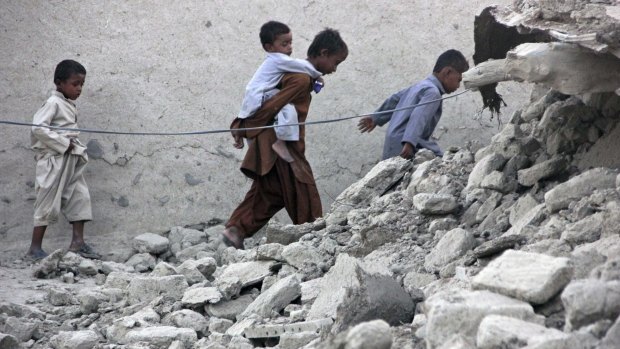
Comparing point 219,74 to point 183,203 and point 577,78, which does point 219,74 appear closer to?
point 183,203

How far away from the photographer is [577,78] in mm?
3656

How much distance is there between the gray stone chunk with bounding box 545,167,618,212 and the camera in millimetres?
3758

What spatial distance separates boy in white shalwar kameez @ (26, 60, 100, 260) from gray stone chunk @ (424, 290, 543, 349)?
4290mm

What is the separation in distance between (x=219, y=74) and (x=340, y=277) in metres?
3.68

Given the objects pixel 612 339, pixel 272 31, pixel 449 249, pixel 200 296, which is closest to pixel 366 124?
pixel 272 31

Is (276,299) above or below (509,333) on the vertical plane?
below

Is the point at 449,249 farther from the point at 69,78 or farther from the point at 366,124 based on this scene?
the point at 69,78

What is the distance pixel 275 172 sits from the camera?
6117 millimetres

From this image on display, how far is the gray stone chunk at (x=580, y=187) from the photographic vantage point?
12.3ft

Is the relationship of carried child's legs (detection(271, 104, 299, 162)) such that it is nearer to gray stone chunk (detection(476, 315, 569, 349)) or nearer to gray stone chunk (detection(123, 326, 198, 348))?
gray stone chunk (detection(123, 326, 198, 348))

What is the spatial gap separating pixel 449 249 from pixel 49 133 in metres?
3.43

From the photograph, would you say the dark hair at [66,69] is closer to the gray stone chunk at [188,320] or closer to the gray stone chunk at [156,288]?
the gray stone chunk at [156,288]

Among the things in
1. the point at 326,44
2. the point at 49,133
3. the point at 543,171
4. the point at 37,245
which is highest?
the point at 326,44

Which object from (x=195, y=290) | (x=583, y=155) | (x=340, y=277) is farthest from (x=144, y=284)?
(x=583, y=155)
